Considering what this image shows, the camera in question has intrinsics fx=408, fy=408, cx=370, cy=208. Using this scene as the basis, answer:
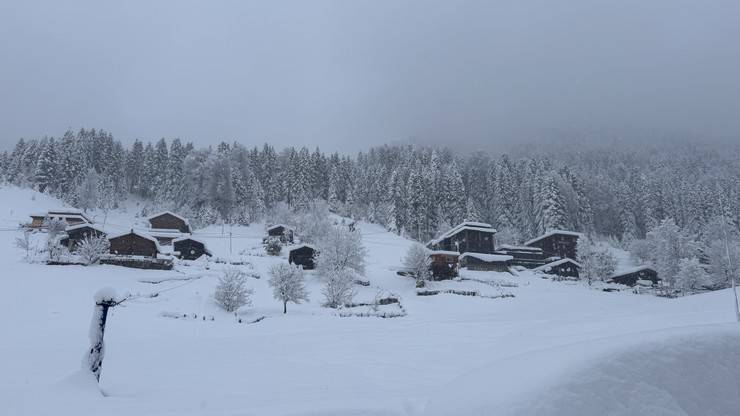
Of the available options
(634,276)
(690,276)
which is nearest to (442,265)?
(690,276)

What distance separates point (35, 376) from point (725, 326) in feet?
51.6

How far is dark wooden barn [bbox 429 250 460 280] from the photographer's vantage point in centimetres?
5447

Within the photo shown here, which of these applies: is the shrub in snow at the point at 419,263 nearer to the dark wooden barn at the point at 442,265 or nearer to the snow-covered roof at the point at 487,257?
the dark wooden barn at the point at 442,265

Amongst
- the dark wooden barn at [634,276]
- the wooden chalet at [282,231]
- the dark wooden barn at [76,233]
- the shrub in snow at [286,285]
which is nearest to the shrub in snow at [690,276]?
the dark wooden barn at [634,276]

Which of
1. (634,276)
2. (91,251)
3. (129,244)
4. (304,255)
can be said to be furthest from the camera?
(634,276)

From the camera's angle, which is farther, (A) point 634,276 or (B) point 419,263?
(A) point 634,276

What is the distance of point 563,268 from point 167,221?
70.5 m

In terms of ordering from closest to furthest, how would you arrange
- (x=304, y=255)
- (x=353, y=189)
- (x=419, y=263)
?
1. (x=419, y=263)
2. (x=304, y=255)
3. (x=353, y=189)

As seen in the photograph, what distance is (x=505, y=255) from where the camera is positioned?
68.9m

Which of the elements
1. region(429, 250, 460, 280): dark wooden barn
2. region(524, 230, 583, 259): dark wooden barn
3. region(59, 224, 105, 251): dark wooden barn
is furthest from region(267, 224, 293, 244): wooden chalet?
region(524, 230, 583, 259): dark wooden barn

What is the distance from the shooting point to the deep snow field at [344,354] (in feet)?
13.8

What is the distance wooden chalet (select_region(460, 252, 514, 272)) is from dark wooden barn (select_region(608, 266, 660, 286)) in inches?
618

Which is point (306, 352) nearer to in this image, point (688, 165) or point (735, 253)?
point (735, 253)

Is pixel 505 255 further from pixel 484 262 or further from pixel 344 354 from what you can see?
pixel 344 354
